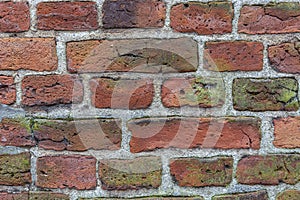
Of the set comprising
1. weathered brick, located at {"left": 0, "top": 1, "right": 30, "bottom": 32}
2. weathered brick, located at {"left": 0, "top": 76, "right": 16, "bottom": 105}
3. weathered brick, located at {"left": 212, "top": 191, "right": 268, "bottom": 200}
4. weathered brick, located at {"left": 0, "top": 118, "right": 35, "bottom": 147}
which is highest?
weathered brick, located at {"left": 0, "top": 1, "right": 30, "bottom": 32}

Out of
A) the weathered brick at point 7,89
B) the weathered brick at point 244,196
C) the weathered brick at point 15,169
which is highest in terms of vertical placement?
the weathered brick at point 7,89

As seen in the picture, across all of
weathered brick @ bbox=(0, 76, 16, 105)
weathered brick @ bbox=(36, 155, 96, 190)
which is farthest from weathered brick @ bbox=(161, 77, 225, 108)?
weathered brick @ bbox=(0, 76, 16, 105)

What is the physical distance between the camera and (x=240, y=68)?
2.94 feet

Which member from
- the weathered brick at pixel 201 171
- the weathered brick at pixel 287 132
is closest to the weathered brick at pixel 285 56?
the weathered brick at pixel 287 132

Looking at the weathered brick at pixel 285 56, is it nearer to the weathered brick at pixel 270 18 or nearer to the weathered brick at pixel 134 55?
the weathered brick at pixel 270 18

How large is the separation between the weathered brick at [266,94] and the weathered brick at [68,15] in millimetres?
353

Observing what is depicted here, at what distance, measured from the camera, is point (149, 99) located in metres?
0.90

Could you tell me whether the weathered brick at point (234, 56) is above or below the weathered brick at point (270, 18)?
below

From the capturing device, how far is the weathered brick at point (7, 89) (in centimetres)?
90

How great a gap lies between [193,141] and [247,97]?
158 millimetres

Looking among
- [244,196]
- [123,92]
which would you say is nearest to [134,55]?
[123,92]

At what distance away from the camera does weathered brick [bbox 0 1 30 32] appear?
0.88 m

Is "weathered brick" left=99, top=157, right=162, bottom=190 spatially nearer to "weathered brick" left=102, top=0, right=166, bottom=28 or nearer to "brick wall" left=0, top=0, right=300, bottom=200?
"brick wall" left=0, top=0, right=300, bottom=200

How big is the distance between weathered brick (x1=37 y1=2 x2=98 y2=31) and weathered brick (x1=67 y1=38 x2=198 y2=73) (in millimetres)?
39
